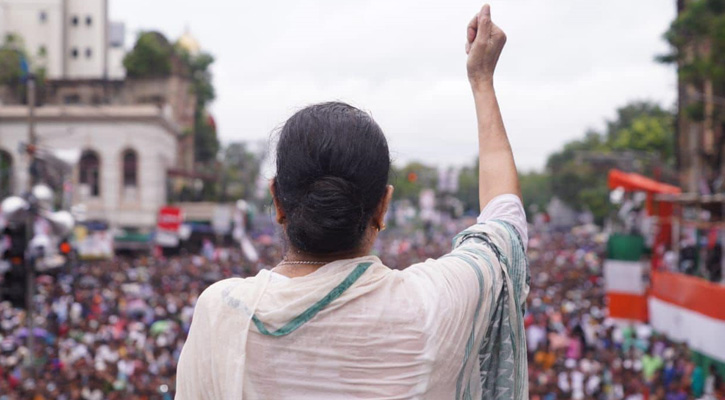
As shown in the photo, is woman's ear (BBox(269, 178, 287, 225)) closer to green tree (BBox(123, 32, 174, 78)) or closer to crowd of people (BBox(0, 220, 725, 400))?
crowd of people (BBox(0, 220, 725, 400))

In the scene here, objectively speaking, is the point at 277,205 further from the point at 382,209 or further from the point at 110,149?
the point at 110,149

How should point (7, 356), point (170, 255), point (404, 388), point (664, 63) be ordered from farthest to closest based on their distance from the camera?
point (170, 255) → point (664, 63) → point (7, 356) → point (404, 388)

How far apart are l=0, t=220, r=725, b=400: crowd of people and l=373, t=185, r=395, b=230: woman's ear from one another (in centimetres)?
553

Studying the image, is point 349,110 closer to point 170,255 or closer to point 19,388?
point 19,388

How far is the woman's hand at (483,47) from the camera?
1.80 meters

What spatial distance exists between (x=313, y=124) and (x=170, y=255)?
36717mm

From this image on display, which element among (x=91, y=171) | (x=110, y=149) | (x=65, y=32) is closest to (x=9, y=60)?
(x=110, y=149)

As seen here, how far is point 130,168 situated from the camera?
42.0 m

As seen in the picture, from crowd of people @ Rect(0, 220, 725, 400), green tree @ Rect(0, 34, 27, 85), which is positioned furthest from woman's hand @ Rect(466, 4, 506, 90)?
green tree @ Rect(0, 34, 27, 85)

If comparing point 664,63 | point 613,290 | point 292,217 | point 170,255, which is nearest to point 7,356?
point 613,290

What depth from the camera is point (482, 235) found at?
65.3 inches

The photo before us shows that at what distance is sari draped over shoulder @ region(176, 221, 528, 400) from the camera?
150cm

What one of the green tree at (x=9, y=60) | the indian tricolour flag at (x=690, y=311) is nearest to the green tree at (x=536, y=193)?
the green tree at (x=9, y=60)

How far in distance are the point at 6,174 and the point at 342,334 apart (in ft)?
127
